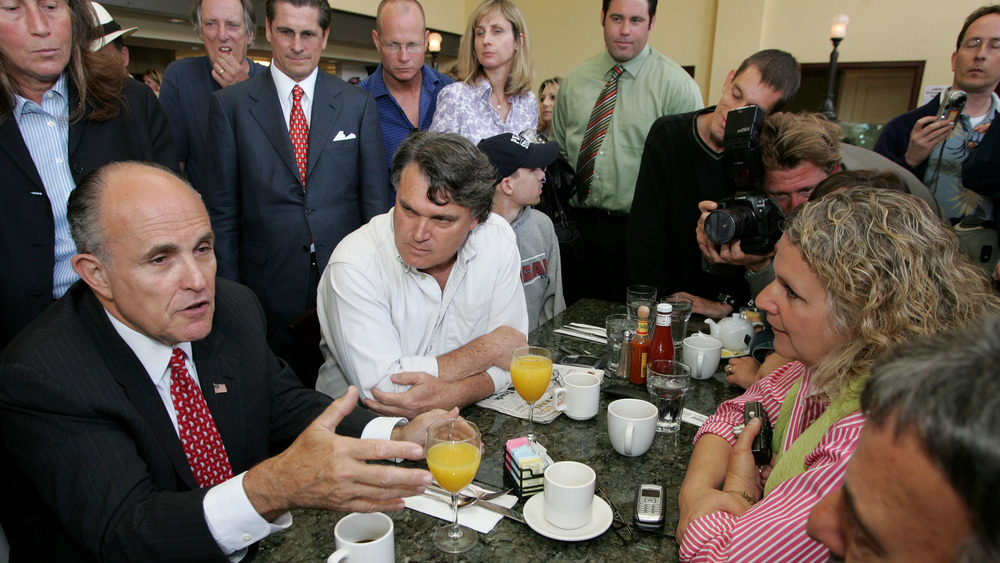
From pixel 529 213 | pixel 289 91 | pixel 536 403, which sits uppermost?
pixel 289 91

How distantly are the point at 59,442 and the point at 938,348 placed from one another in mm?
1335

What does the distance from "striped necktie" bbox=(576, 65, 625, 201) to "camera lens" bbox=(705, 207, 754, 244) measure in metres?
1.40

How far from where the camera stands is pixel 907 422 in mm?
558

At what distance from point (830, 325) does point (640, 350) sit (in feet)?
1.99

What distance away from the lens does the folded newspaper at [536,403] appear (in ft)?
5.01

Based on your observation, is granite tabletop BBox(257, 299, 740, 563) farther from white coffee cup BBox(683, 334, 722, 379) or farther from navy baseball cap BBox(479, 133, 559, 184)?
navy baseball cap BBox(479, 133, 559, 184)

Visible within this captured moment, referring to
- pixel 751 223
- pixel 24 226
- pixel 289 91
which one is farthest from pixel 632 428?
pixel 289 91

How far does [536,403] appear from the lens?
63.2 inches

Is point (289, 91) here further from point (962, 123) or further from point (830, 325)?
point (962, 123)

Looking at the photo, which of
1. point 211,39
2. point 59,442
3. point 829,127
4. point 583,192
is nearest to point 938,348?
point 59,442

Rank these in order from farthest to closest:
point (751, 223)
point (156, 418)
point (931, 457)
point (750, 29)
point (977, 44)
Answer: point (750, 29)
point (977, 44)
point (751, 223)
point (156, 418)
point (931, 457)

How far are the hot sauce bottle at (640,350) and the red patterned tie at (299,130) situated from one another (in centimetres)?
159

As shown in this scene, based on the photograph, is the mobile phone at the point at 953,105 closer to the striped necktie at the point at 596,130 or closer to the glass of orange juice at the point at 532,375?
the striped necktie at the point at 596,130

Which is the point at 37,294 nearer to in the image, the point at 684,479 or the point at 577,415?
the point at 577,415
